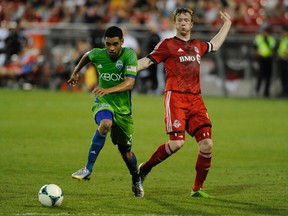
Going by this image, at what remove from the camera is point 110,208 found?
9.04 meters

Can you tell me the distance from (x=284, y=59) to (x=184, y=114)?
16.8m

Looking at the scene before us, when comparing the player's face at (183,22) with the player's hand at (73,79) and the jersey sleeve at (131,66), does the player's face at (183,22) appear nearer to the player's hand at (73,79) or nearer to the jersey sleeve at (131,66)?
the jersey sleeve at (131,66)

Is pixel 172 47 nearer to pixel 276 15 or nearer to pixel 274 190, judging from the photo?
pixel 274 190

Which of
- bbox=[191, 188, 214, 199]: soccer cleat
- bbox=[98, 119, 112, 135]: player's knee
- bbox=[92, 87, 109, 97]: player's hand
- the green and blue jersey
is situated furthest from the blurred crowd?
bbox=[92, 87, 109, 97]: player's hand

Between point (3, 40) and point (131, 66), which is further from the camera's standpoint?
point (3, 40)

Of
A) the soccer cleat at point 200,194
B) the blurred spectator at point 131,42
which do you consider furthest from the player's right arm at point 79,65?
the blurred spectator at point 131,42

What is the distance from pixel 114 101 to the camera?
392 inches

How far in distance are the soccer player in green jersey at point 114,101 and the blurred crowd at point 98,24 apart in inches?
654

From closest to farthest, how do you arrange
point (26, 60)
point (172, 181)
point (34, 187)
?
point (34, 187), point (172, 181), point (26, 60)

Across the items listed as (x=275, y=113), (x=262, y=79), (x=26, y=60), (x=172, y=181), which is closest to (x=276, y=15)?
(x=262, y=79)

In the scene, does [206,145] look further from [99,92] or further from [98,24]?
[98,24]

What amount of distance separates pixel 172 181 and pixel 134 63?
229 centimetres

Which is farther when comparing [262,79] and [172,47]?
[262,79]

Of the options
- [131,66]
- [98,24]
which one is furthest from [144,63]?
[98,24]
